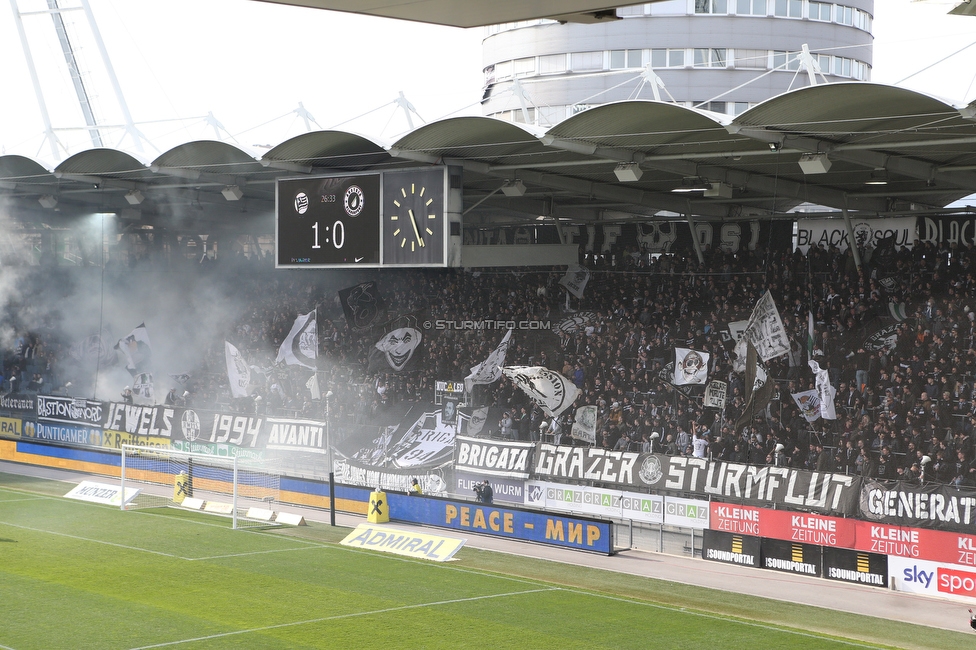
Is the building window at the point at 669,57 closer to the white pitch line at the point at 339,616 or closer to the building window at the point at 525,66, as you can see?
the building window at the point at 525,66

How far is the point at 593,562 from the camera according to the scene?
18141mm

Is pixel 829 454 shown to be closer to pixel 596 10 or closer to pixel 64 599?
pixel 64 599

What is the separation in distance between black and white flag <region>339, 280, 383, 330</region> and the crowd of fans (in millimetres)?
236

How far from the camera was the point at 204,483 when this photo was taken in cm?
2488

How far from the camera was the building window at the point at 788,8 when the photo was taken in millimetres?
47500

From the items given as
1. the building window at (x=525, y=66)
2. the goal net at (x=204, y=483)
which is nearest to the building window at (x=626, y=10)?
the building window at (x=525, y=66)

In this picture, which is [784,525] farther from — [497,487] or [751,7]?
[751,7]

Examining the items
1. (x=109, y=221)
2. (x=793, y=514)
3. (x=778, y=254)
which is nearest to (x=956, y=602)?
(x=793, y=514)

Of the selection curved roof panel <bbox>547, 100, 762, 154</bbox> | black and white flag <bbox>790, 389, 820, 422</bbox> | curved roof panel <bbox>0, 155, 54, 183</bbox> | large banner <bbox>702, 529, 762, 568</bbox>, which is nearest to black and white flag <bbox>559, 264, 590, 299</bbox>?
black and white flag <bbox>790, 389, 820, 422</bbox>

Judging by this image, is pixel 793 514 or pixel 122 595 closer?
pixel 122 595

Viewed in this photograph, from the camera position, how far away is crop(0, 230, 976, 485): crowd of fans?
1969 centimetres

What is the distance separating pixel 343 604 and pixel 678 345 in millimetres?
11342

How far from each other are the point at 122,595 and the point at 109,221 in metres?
21.3

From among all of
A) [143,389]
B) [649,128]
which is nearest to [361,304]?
[143,389]
